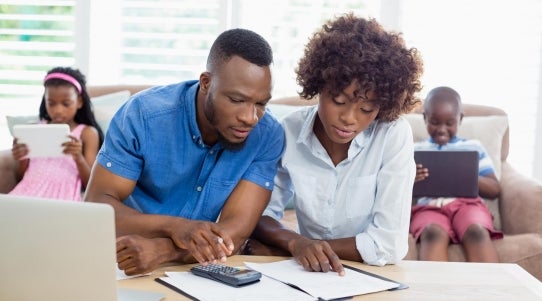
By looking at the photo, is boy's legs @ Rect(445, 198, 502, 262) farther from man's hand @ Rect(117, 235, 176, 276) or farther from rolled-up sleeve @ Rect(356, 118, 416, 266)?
man's hand @ Rect(117, 235, 176, 276)

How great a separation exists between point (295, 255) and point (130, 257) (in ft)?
1.20

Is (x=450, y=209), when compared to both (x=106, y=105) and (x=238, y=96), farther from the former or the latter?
(x=106, y=105)

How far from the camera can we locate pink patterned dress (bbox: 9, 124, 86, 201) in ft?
9.46

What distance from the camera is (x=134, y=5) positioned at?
3.74 metres

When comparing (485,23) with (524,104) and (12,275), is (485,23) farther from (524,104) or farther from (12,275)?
(12,275)

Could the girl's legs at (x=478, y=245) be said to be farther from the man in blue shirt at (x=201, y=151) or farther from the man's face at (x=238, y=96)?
the man's face at (x=238, y=96)

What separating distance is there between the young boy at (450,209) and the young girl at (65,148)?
1.38 metres

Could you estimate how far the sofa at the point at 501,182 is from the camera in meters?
2.51

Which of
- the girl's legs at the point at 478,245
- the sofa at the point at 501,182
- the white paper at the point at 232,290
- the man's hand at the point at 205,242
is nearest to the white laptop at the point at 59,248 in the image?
the white paper at the point at 232,290

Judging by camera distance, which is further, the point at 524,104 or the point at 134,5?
the point at 134,5

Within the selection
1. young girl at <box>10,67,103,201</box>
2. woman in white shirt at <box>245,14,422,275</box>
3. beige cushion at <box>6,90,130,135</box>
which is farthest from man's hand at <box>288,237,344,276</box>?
beige cushion at <box>6,90,130,135</box>

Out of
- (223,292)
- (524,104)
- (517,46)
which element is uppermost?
(517,46)

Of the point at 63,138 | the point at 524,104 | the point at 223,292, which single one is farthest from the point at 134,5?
the point at 223,292

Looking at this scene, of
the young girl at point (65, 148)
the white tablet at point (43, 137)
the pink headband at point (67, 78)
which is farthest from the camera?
the pink headband at point (67, 78)
